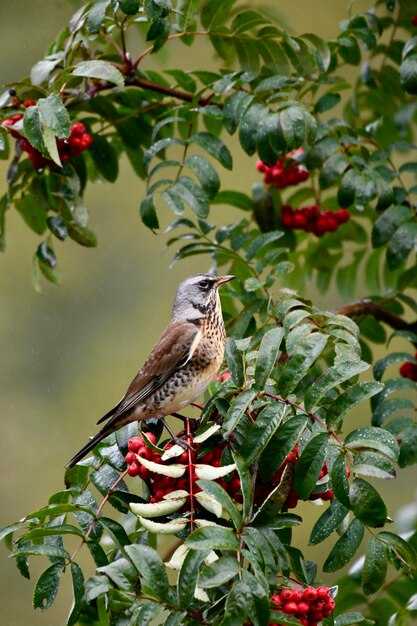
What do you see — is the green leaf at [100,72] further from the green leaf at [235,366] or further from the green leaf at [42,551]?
the green leaf at [42,551]

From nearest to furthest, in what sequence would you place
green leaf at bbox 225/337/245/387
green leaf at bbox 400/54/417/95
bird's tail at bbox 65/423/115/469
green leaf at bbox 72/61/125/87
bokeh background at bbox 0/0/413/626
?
green leaf at bbox 225/337/245/387, bird's tail at bbox 65/423/115/469, green leaf at bbox 72/61/125/87, green leaf at bbox 400/54/417/95, bokeh background at bbox 0/0/413/626

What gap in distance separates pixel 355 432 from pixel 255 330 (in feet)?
2.42

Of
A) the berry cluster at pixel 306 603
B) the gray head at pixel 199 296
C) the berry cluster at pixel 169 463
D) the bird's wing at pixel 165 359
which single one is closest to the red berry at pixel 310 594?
the berry cluster at pixel 306 603

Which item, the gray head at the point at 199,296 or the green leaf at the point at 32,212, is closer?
the gray head at the point at 199,296

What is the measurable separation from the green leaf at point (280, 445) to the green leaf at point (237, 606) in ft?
0.84

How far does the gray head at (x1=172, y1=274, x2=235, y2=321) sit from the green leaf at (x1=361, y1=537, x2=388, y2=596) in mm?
784

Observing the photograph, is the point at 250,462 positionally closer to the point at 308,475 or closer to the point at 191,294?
the point at 308,475

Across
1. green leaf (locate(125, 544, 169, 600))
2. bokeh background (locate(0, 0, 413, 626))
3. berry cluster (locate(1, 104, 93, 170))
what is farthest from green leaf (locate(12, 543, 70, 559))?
bokeh background (locate(0, 0, 413, 626))

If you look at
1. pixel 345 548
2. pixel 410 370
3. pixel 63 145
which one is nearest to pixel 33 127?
pixel 63 145

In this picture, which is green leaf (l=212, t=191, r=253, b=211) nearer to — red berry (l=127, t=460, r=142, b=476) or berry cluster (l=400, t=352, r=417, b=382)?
berry cluster (l=400, t=352, r=417, b=382)

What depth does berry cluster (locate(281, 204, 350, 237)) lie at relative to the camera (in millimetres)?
2822

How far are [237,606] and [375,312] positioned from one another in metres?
1.32

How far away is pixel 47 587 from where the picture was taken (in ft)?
5.50

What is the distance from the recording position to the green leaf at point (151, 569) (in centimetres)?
147
